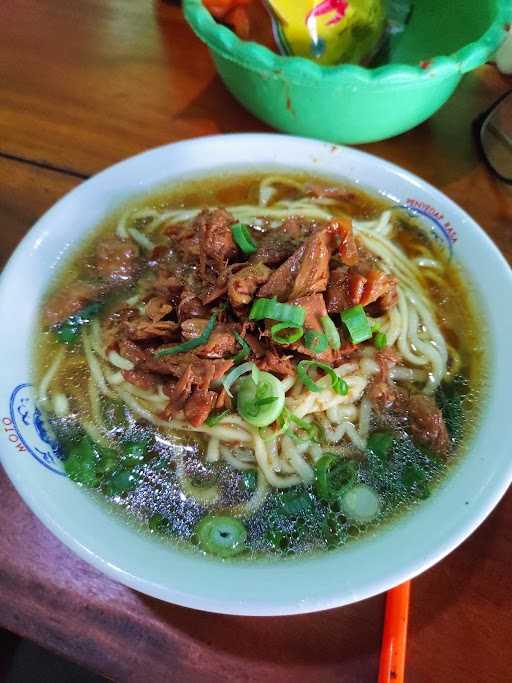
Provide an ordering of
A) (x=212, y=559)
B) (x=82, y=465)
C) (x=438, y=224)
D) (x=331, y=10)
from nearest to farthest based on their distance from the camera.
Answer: (x=212, y=559) < (x=82, y=465) < (x=438, y=224) < (x=331, y=10)

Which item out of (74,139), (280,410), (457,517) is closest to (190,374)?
(280,410)

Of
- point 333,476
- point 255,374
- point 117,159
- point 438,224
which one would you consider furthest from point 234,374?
point 117,159

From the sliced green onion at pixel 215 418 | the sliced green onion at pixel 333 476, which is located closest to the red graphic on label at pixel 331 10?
the sliced green onion at pixel 215 418

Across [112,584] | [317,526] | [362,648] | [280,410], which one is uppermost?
[280,410]

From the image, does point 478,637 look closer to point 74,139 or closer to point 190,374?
point 190,374

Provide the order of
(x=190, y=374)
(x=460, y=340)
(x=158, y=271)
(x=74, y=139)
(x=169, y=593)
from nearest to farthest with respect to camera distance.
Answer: (x=169, y=593), (x=190, y=374), (x=460, y=340), (x=158, y=271), (x=74, y=139)

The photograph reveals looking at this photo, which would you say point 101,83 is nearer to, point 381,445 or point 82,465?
point 82,465

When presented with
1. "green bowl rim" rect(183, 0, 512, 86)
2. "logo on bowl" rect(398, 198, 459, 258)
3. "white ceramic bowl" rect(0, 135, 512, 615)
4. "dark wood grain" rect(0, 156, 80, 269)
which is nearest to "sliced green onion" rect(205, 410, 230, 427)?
"white ceramic bowl" rect(0, 135, 512, 615)
